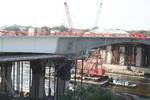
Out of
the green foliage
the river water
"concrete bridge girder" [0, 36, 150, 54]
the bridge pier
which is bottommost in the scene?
the river water

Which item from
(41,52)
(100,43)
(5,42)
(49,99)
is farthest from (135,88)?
(5,42)

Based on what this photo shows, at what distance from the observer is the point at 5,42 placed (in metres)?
54.4

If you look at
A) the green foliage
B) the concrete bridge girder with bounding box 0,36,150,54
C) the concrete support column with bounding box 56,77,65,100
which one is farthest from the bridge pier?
the green foliage

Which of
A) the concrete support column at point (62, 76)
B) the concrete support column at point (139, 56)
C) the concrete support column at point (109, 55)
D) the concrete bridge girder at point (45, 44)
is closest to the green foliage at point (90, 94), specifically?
the concrete support column at point (62, 76)

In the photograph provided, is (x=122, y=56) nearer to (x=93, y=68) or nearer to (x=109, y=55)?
(x=109, y=55)

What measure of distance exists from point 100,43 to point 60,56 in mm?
20598

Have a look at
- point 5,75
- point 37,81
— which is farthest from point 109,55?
point 37,81

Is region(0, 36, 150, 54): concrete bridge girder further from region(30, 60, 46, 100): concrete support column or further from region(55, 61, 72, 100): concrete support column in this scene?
region(30, 60, 46, 100): concrete support column

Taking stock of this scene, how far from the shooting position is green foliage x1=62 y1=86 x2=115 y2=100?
55.5 metres

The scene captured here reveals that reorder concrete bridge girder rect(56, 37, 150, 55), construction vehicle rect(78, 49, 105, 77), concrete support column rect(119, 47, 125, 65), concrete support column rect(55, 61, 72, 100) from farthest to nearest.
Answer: concrete support column rect(119, 47, 125, 65) < construction vehicle rect(78, 49, 105, 77) < concrete support column rect(55, 61, 72, 100) < concrete bridge girder rect(56, 37, 150, 55)

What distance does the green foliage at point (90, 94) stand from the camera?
55.5 metres

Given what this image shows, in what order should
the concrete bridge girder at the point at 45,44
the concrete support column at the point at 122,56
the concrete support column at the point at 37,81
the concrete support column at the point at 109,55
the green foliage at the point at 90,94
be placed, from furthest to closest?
the concrete support column at the point at 109,55 → the concrete support column at the point at 122,56 → the concrete support column at the point at 37,81 → the green foliage at the point at 90,94 → the concrete bridge girder at the point at 45,44

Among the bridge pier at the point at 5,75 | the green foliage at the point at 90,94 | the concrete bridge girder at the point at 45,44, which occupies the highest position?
the concrete bridge girder at the point at 45,44

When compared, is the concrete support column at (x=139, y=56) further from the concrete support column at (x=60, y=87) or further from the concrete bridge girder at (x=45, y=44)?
the concrete support column at (x=60, y=87)
